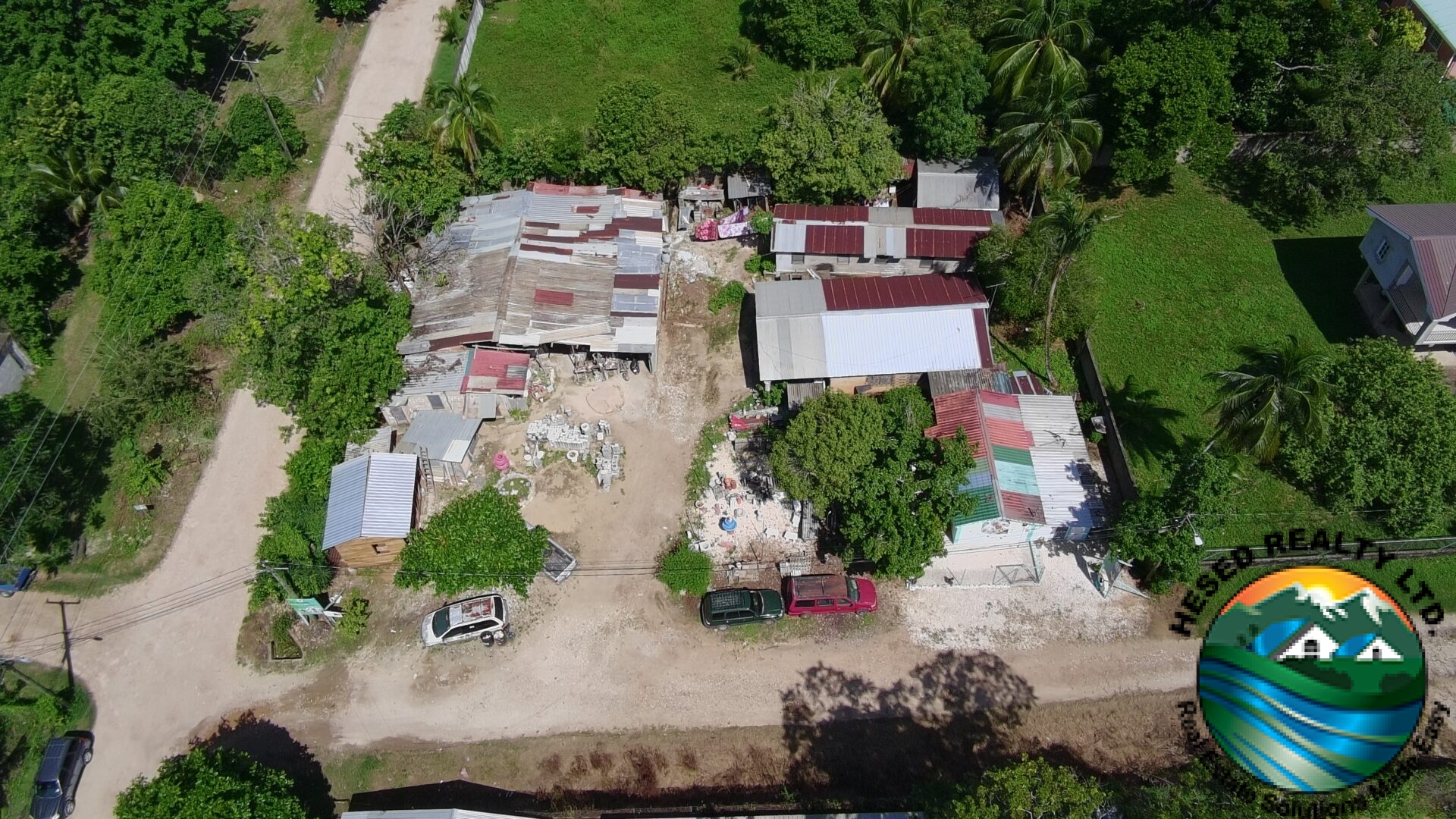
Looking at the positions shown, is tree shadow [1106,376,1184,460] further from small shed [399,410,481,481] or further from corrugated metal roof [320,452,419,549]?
corrugated metal roof [320,452,419,549]

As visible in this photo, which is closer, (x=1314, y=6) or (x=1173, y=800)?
(x=1173, y=800)

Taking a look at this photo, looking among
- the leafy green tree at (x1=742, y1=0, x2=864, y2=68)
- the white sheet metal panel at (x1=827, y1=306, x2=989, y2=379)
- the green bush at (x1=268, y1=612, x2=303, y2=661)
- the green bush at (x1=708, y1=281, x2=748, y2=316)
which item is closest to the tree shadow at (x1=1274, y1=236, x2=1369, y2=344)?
the white sheet metal panel at (x1=827, y1=306, x2=989, y2=379)

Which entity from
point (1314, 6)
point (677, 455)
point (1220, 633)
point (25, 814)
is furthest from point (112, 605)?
point (1314, 6)

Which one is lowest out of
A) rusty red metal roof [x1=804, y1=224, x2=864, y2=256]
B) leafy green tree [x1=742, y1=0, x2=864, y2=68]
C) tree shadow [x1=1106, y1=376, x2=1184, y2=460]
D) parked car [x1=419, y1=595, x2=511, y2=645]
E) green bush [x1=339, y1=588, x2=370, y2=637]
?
green bush [x1=339, y1=588, x2=370, y2=637]

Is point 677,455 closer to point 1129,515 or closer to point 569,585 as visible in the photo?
point 569,585

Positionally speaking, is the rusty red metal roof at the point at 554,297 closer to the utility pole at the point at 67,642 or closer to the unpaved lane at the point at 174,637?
the unpaved lane at the point at 174,637

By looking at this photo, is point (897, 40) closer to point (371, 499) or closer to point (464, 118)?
point (464, 118)

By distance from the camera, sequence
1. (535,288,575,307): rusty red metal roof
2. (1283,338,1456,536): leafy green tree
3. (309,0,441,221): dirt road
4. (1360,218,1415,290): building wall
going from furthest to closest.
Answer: (309,0,441,221): dirt road
(535,288,575,307): rusty red metal roof
(1360,218,1415,290): building wall
(1283,338,1456,536): leafy green tree
